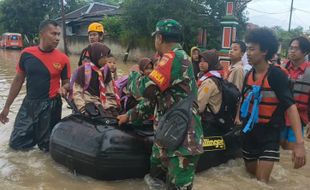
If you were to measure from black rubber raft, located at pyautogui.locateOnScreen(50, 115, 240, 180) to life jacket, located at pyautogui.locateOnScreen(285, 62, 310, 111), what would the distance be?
115 centimetres

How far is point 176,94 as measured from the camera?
125 inches

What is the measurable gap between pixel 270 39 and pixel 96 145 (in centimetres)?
207

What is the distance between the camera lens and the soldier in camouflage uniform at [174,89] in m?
3.05

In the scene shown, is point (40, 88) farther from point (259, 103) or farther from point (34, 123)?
point (259, 103)

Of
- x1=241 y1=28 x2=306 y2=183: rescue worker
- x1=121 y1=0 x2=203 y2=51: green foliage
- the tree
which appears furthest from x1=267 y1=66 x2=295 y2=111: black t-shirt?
the tree

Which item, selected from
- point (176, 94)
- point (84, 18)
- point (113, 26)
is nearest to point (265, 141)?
point (176, 94)

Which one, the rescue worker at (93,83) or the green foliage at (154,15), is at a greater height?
the green foliage at (154,15)

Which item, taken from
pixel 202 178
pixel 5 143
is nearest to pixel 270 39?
pixel 202 178

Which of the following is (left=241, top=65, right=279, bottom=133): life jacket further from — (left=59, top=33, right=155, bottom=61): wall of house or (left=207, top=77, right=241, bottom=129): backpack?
(left=59, top=33, right=155, bottom=61): wall of house

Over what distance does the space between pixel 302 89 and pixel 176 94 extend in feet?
7.08

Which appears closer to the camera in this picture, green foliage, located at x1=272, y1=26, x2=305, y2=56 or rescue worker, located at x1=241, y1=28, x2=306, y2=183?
rescue worker, located at x1=241, y1=28, x2=306, y2=183

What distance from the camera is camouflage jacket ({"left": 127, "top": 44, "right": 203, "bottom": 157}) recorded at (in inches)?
119

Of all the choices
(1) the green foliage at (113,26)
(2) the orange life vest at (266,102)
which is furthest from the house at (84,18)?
(2) the orange life vest at (266,102)

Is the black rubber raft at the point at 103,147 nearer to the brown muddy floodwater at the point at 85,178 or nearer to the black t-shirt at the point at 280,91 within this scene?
the brown muddy floodwater at the point at 85,178
